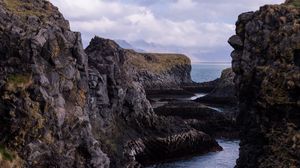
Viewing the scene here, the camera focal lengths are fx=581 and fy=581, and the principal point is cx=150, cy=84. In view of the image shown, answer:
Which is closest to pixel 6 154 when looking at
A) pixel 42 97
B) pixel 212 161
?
pixel 42 97

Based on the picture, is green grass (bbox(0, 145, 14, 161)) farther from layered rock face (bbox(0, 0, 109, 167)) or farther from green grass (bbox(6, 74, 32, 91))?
green grass (bbox(6, 74, 32, 91))

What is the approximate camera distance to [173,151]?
89.9 meters

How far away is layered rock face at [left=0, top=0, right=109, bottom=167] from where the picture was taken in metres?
55.0

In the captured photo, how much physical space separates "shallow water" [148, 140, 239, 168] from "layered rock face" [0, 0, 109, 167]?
23.6 m

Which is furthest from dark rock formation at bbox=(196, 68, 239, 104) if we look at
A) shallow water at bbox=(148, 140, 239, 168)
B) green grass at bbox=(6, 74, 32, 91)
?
green grass at bbox=(6, 74, 32, 91)

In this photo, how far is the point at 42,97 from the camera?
57156mm

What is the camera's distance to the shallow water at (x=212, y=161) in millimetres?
84831

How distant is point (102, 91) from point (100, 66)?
5.24 metres

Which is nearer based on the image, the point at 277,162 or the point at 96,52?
the point at 277,162

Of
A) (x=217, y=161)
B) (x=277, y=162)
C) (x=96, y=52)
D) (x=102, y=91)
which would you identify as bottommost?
(x=217, y=161)

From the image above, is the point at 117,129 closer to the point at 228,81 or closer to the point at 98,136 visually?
the point at 98,136

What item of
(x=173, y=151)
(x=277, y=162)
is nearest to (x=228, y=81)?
(x=173, y=151)

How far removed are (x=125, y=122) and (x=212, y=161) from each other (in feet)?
48.6

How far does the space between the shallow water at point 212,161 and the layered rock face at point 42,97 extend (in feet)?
77.4
